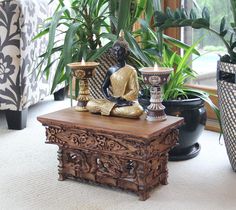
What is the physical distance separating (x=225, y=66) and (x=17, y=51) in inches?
40.5

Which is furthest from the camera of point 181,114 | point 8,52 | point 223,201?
point 8,52

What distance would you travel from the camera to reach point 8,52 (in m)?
1.98

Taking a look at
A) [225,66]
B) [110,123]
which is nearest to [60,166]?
[110,123]

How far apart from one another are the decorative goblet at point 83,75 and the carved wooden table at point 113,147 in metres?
0.04

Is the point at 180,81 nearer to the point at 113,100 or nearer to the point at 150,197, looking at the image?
the point at 113,100

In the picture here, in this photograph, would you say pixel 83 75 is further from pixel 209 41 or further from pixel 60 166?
pixel 209 41

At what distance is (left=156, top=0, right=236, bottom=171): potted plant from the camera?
1.38m

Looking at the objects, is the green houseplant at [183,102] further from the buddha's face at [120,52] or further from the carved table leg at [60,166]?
the carved table leg at [60,166]

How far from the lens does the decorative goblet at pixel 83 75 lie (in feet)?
4.59

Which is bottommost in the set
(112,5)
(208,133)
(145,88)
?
(208,133)

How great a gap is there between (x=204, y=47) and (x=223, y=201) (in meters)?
1.03

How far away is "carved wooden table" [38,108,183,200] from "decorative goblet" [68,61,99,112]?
0.13 ft

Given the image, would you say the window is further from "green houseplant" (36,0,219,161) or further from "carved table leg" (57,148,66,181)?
"carved table leg" (57,148,66,181)

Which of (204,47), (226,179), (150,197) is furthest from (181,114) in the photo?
(204,47)
